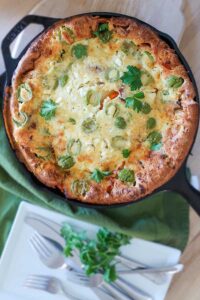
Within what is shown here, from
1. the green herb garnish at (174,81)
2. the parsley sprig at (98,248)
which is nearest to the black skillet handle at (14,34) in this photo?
the green herb garnish at (174,81)

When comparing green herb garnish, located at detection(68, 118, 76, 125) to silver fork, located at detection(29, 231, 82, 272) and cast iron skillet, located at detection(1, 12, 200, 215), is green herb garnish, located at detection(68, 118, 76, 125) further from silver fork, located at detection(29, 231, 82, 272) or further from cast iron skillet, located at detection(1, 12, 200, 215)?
silver fork, located at detection(29, 231, 82, 272)

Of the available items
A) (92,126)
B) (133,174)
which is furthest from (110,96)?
(133,174)

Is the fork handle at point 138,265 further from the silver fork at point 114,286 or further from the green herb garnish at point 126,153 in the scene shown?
the green herb garnish at point 126,153

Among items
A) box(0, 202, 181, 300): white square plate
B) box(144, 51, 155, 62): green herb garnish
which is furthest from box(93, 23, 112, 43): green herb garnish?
box(0, 202, 181, 300): white square plate

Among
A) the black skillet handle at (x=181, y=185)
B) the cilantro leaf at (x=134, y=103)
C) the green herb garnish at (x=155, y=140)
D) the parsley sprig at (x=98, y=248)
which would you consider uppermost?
the cilantro leaf at (x=134, y=103)

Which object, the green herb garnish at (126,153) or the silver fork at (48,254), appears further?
the silver fork at (48,254)

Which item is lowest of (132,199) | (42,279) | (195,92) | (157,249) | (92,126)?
(42,279)

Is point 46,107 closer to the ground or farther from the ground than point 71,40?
closer to the ground

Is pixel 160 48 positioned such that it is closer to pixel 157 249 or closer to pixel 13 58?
pixel 13 58
